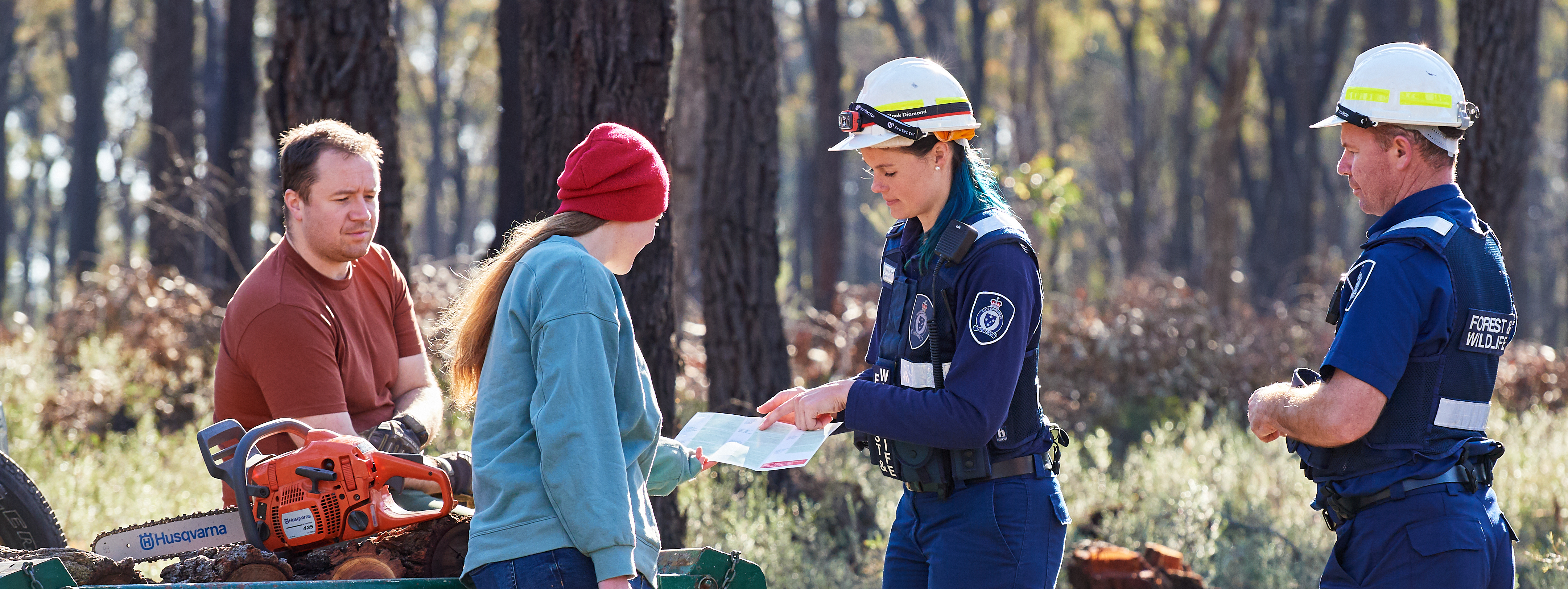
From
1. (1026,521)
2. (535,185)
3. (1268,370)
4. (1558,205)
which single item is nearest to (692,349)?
(1268,370)

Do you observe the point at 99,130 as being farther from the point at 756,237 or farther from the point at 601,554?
the point at 601,554

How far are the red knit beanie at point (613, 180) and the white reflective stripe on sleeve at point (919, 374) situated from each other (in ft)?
2.41

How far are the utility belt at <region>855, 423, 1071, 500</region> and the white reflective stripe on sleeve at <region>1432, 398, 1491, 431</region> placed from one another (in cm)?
87

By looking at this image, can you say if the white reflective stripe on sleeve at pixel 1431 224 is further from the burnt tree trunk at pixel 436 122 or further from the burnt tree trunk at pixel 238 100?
the burnt tree trunk at pixel 436 122

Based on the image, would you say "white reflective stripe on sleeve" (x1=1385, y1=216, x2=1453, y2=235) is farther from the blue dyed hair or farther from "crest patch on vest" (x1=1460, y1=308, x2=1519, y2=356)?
the blue dyed hair

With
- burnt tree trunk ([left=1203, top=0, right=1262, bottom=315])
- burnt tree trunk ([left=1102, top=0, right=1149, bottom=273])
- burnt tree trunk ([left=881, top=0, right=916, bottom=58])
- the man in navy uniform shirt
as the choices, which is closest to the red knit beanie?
the man in navy uniform shirt

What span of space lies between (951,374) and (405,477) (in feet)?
4.85

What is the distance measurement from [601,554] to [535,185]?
324cm

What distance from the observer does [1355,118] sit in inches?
117

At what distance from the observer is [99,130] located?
96.5ft

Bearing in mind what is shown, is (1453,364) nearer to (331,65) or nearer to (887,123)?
(887,123)

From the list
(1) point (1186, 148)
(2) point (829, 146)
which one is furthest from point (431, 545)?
(1) point (1186, 148)

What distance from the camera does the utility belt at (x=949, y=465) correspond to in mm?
2938

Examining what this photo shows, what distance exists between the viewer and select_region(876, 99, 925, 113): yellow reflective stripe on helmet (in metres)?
3.01
